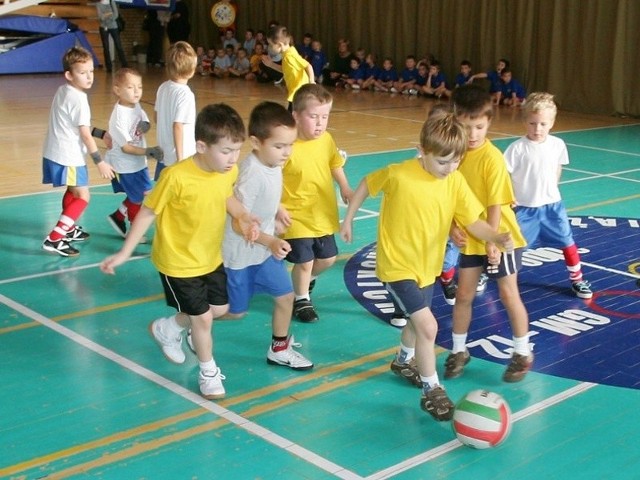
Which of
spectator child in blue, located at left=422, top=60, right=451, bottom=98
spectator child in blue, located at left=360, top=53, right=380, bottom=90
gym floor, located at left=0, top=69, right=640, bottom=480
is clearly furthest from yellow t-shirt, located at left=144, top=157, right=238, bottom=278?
spectator child in blue, located at left=360, top=53, right=380, bottom=90

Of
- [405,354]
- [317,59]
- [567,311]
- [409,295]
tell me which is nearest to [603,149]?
[567,311]

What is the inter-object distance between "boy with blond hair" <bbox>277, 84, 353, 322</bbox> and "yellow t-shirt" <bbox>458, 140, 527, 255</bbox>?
2.58 feet

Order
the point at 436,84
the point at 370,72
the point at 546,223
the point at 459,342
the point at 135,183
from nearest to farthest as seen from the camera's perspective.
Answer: the point at 459,342
the point at 546,223
the point at 135,183
the point at 436,84
the point at 370,72

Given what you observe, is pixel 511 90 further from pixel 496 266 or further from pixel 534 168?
pixel 496 266

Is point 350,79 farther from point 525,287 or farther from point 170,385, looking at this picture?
point 170,385

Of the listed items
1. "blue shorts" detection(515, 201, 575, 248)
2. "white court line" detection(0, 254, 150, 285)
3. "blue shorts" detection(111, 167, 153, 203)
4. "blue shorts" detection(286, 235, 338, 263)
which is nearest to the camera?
"blue shorts" detection(286, 235, 338, 263)

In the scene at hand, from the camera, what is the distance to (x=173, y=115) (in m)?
6.39

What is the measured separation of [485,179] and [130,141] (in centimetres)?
329

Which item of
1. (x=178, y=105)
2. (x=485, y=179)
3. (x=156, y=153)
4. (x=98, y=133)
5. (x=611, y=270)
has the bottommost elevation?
(x=611, y=270)

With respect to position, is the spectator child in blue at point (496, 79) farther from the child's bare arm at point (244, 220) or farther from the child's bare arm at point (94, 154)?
the child's bare arm at point (244, 220)

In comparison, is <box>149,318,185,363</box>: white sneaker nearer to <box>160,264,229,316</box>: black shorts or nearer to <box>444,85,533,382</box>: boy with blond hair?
<box>160,264,229,316</box>: black shorts

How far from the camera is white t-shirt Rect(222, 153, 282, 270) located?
441 cm

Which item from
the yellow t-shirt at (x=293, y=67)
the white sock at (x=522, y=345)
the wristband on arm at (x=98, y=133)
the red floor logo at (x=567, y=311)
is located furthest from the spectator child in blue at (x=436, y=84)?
the white sock at (x=522, y=345)

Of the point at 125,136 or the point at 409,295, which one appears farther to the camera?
the point at 125,136
